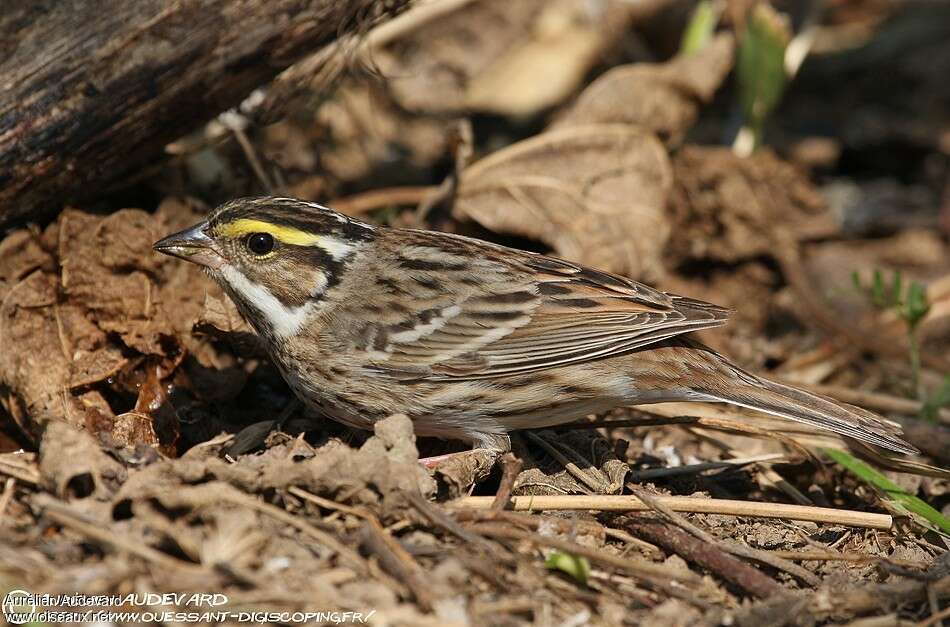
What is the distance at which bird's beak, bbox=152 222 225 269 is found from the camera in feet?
17.9

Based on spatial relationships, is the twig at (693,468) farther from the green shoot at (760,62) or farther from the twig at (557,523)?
the green shoot at (760,62)

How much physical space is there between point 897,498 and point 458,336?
2.32 meters

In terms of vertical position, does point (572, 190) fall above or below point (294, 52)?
below

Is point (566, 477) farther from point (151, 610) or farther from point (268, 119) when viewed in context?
point (268, 119)

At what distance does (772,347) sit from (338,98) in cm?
351

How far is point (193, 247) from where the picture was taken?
5.47 m

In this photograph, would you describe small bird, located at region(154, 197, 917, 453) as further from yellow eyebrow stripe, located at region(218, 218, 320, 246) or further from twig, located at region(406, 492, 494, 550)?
twig, located at region(406, 492, 494, 550)

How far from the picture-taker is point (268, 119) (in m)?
6.93

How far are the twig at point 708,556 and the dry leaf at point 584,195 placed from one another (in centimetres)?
234

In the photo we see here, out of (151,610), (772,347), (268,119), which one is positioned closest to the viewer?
(151,610)

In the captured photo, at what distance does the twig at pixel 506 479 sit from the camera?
196 inches


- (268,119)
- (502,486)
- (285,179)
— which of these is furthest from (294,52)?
(502,486)

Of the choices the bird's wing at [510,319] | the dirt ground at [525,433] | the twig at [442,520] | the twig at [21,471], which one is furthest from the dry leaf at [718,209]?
the twig at [21,471]

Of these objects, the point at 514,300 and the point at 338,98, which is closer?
the point at 514,300
